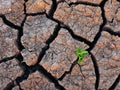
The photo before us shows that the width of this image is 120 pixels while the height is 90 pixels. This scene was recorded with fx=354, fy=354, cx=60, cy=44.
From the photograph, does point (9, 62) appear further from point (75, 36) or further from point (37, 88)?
point (75, 36)

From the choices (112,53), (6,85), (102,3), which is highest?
(102,3)

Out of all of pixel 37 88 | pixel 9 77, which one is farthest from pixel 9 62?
pixel 37 88

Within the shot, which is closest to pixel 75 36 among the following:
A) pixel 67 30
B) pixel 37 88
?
pixel 67 30

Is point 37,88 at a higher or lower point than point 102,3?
lower

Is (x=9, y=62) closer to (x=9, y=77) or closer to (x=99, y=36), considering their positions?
(x=9, y=77)

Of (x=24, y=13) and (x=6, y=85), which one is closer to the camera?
(x=6, y=85)

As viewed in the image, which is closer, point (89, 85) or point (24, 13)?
point (89, 85)
